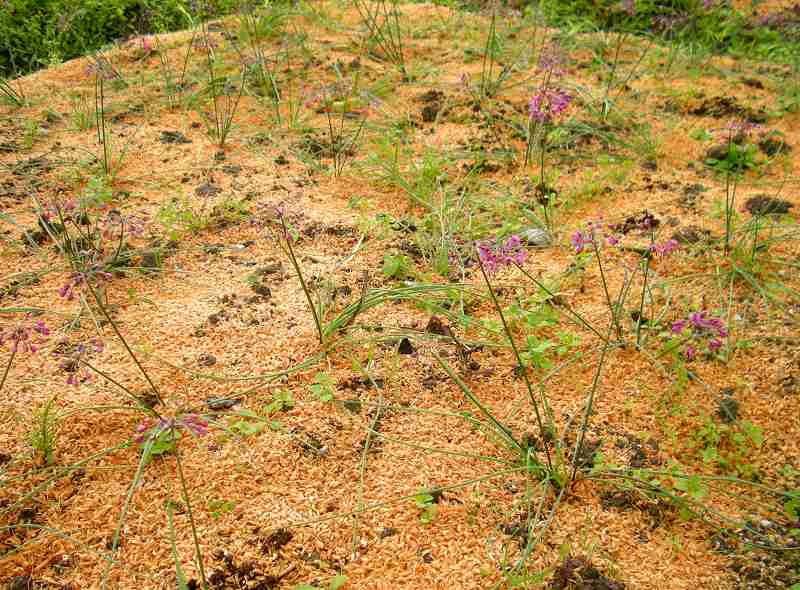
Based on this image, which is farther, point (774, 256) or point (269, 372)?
point (774, 256)

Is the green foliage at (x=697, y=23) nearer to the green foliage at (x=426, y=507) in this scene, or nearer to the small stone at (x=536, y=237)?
the small stone at (x=536, y=237)

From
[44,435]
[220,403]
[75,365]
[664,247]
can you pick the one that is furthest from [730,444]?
[75,365]

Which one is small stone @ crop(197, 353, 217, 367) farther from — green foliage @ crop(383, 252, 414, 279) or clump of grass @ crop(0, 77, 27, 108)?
clump of grass @ crop(0, 77, 27, 108)

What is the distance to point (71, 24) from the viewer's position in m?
4.69

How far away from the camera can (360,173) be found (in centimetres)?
302

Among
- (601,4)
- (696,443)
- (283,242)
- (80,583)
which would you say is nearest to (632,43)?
(601,4)

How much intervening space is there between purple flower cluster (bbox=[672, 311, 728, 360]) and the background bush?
4076 mm

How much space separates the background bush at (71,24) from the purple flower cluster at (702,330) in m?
4.08

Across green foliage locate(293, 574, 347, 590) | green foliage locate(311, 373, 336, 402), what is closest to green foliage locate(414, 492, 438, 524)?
green foliage locate(293, 574, 347, 590)

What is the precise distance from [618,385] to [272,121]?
7.91ft

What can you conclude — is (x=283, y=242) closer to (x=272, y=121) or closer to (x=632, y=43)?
(x=272, y=121)

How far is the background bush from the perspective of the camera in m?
4.85

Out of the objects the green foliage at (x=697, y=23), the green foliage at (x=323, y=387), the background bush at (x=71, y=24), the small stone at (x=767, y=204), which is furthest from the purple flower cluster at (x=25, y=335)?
the green foliage at (x=697, y=23)

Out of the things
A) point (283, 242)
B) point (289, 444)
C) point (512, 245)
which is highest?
point (512, 245)
